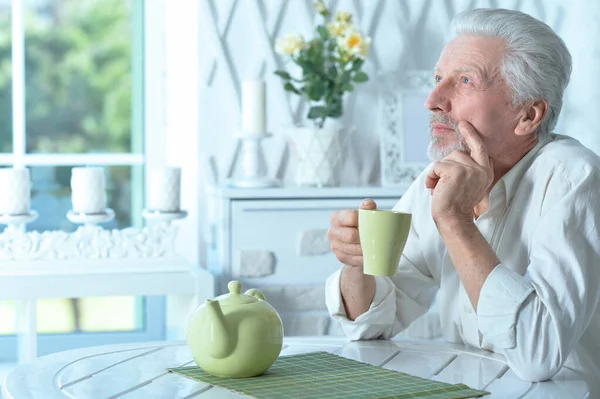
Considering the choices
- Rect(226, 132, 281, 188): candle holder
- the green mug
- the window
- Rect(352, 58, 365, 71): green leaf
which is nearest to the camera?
the green mug

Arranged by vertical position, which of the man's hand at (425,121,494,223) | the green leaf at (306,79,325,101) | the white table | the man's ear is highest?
the green leaf at (306,79,325,101)

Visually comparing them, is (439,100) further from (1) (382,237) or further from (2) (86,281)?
(2) (86,281)

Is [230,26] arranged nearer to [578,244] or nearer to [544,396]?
[578,244]

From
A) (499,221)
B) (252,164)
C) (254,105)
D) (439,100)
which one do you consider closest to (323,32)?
(254,105)

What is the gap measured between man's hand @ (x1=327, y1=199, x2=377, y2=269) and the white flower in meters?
1.30

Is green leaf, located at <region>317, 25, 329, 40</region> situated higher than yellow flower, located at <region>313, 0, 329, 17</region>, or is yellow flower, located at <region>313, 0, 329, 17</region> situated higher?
yellow flower, located at <region>313, 0, 329, 17</region>

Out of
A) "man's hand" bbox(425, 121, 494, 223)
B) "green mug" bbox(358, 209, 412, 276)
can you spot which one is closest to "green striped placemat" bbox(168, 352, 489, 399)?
"green mug" bbox(358, 209, 412, 276)

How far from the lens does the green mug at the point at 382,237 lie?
1232mm

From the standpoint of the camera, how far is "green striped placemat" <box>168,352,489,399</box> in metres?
1.11

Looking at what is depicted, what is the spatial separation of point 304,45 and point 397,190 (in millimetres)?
492

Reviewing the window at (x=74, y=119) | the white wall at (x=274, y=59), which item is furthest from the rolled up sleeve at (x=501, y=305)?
the window at (x=74, y=119)

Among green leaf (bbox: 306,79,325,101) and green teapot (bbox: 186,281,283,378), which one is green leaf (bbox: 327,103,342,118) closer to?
green leaf (bbox: 306,79,325,101)

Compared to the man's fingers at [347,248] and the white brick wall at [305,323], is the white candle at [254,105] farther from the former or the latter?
the man's fingers at [347,248]

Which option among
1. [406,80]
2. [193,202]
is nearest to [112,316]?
[193,202]
